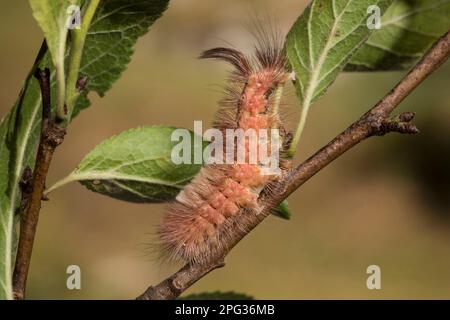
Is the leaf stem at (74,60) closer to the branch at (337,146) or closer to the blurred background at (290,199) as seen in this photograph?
the branch at (337,146)

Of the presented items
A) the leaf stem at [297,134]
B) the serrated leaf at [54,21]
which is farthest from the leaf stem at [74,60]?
the leaf stem at [297,134]

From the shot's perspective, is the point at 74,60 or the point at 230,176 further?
the point at 230,176

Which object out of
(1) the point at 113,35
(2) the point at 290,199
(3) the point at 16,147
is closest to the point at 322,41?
(1) the point at 113,35

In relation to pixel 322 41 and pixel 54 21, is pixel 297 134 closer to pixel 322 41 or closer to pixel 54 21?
pixel 322 41

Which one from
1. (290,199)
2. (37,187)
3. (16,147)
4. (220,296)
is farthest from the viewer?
(290,199)

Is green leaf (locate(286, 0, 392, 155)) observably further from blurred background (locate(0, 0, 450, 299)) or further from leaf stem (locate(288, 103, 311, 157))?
blurred background (locate(0, 0, 450, 299))
